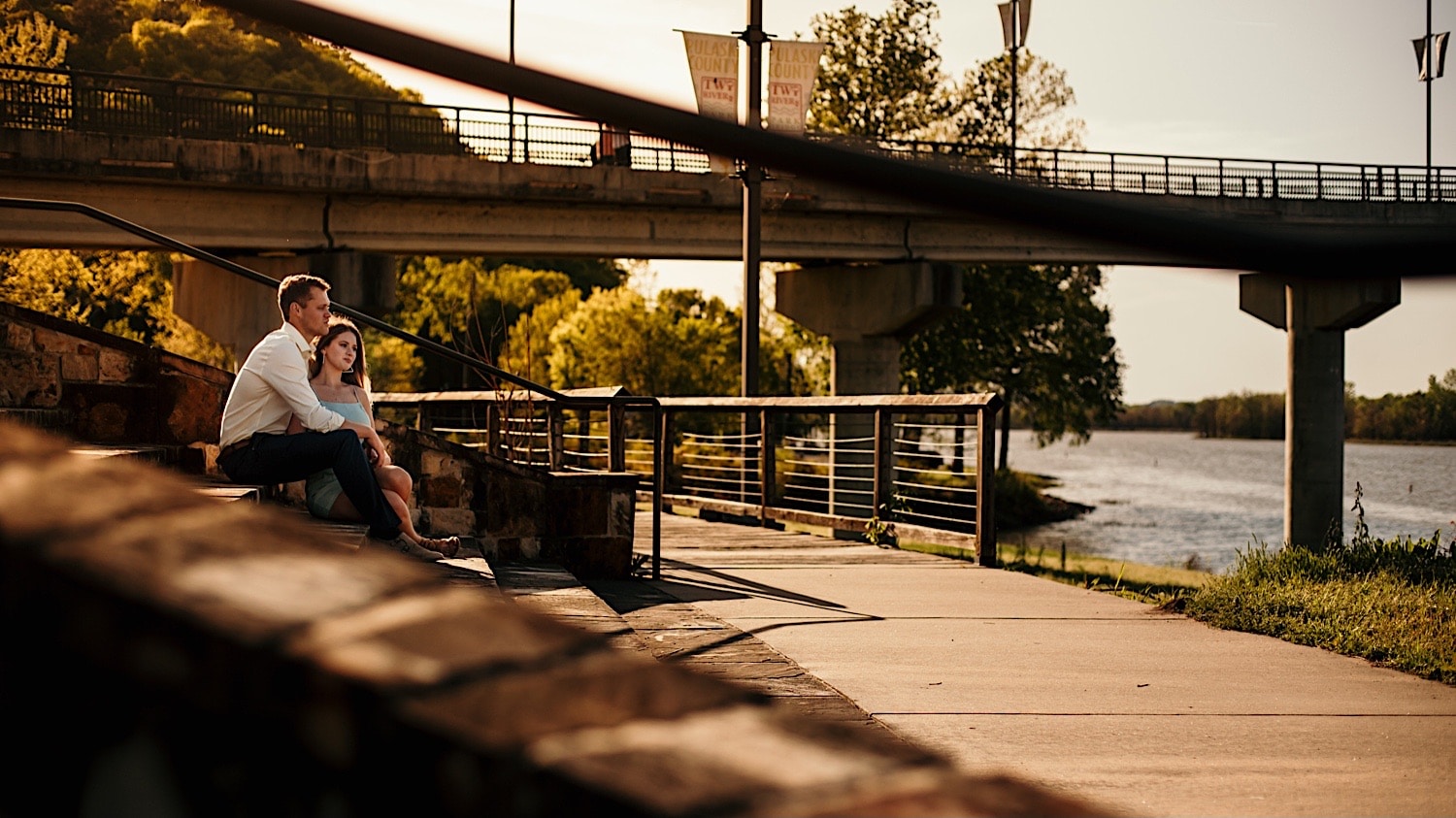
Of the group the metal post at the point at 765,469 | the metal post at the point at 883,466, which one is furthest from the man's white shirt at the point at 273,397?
the metal post at the point at 765,469

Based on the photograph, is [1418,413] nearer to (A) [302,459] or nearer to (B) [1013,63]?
(A) [302,459]

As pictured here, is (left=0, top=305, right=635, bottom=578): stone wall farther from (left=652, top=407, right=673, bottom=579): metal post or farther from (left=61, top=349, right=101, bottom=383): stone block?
(left=652, top=407, right=673, bottom=579): metal post

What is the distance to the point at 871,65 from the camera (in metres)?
39.2

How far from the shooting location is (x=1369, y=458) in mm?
32656

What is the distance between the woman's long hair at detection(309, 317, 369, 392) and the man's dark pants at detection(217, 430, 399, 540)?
726 mm

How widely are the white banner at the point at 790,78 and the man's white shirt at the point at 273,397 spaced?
12.5m

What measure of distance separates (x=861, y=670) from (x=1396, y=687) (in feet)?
6.72

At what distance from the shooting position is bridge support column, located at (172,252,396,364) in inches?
1033

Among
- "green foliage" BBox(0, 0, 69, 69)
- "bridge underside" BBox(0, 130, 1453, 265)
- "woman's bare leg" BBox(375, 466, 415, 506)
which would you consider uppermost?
"green foliage" BBox(0, 0, 69, 69)

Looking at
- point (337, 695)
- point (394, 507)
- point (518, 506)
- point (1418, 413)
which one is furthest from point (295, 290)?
point (337, 695)

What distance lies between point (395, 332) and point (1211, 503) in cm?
5058

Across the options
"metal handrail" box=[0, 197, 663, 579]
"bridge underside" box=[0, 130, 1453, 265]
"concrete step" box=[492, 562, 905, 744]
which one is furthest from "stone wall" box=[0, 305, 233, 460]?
"bridge underside" box=[0, 130, 1453, 265]

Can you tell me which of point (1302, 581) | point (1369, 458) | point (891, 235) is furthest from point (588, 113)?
point (1369, 458)

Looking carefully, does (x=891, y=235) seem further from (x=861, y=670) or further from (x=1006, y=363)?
(x=861, y=670)
